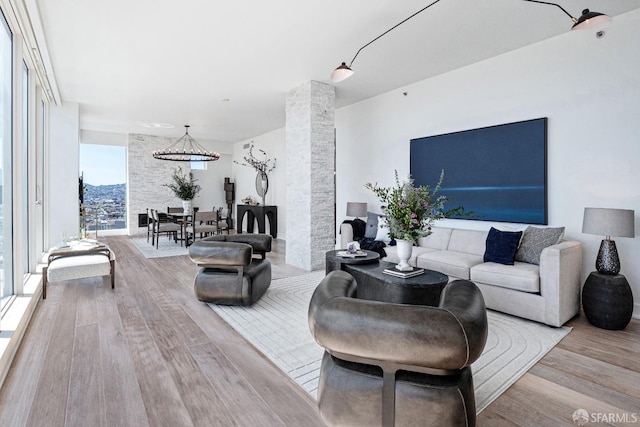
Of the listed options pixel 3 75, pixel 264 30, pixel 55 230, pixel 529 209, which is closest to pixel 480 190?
pixel 529 209

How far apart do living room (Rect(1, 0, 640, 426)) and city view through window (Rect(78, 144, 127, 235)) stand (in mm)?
Answer: 7766

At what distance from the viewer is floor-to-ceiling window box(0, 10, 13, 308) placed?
3111mm

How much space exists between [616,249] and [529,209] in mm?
960

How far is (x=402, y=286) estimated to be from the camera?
2871mm

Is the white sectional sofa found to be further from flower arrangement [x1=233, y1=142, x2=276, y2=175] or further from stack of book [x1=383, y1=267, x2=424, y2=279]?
flower arrangement [x1=233, y1=142, x2=276, y2=175]

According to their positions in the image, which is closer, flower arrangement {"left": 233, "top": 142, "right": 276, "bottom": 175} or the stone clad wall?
flower arrangement {"left": 233, "top": 142, "right": 276, "bottom": 175}

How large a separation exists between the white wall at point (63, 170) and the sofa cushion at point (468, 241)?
698 centimetres

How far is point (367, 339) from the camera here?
1341 millimetres

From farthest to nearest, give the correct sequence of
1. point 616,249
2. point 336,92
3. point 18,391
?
point 336,92, point 616,249, point 18,391

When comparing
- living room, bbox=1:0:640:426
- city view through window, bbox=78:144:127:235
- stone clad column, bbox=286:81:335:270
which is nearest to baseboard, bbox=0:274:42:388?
stone clad column, bbox=286:81:335:270

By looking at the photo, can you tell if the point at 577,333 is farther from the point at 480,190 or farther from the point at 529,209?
the point at 480,190

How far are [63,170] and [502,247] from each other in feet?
25.1

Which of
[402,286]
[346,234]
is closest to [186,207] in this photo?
[346,234]

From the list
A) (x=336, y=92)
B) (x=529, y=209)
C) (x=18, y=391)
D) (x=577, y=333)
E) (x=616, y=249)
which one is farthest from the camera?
(x=336, y=92)
